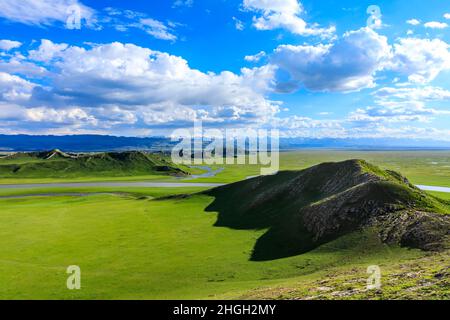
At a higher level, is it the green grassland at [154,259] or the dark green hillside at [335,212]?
the dark green hillside at [335,212]

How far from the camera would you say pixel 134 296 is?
29984mm

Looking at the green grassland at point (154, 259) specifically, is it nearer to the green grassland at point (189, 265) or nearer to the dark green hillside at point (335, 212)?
the green grassland at point (189, 265)

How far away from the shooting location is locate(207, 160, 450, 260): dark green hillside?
132ft

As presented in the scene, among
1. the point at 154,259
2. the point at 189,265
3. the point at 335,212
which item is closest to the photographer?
the point at 189,265

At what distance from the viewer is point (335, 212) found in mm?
48625

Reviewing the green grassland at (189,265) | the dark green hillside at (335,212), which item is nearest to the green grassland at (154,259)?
the green grassland at (189,265)

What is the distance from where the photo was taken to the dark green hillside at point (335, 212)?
132ft

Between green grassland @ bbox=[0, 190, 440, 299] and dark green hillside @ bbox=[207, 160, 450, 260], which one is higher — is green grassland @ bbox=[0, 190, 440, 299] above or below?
below

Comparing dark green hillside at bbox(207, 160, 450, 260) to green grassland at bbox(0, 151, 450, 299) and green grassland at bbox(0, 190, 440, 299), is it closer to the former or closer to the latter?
green grassland at bbox(0, 151, 450, 299)

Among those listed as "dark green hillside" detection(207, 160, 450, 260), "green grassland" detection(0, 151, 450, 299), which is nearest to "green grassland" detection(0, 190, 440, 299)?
"green grassland" detection(0, 151, 450, 299)

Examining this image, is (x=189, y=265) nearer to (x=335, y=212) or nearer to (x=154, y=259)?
(x=154, y=259)

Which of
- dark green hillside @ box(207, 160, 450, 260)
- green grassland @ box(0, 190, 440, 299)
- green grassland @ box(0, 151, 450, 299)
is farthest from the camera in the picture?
dark green hillside @ box(207, 160, 450, 260)

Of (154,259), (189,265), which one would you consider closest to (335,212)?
(189,265)

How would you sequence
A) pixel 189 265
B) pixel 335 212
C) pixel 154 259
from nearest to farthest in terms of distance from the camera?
pixel 189 265 → pixel 154 259 → pixel 335 212
